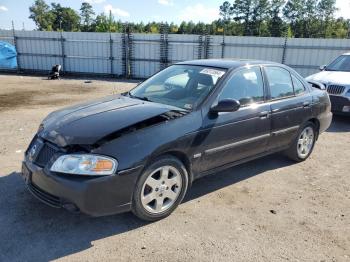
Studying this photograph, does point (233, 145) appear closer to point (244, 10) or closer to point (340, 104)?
point (340, 104)

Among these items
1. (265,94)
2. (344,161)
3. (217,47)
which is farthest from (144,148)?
(217,47)

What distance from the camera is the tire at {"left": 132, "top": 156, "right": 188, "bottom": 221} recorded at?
3.43m

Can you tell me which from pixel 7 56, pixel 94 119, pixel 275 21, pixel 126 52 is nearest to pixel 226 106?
pixel 94 119

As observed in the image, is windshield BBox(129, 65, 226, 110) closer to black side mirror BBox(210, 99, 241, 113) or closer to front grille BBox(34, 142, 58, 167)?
black side mirror BBox(210, 99, 241, 113)

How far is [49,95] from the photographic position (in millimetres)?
11906

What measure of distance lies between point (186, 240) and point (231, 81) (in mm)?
2043

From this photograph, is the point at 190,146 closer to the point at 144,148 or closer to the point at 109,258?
the point at 144,148

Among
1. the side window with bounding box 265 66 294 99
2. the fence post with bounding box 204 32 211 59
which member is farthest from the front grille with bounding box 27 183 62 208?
the fence post with bounding box 204 32 211 59

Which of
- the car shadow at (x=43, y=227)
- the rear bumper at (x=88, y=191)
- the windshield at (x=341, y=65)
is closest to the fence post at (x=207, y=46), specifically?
the windshield at (x=341, y=65)

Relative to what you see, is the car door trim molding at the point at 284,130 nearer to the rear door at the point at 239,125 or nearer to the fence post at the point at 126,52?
the rear door at the point at 239,125

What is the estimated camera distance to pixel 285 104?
4969mm

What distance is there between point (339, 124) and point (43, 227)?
300 inches

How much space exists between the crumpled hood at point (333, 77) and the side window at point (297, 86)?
3.55 m

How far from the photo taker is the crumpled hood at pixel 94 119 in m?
3.36
